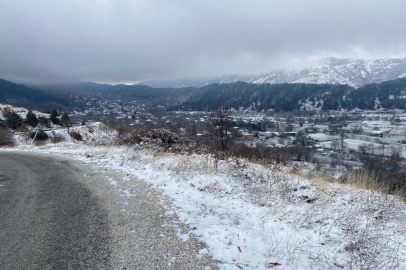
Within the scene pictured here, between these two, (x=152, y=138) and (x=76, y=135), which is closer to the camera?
(x=152, y=138)

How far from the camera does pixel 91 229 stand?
389 centimetres

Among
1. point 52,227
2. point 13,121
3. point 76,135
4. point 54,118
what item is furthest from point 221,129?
point 54,118

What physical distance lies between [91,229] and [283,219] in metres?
3.90

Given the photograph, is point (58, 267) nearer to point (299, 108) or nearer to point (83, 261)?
point (83, 261)

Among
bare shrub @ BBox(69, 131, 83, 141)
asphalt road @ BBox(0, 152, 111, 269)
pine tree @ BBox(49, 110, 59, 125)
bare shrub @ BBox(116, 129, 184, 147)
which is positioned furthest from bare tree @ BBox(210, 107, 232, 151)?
pine tree @ BBox(49, 110, 59, 125)

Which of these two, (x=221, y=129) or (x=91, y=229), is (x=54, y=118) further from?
(x=91, y=229)

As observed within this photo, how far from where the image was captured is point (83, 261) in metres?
3.00

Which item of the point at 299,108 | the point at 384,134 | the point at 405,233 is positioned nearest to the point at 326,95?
the point at 299,108

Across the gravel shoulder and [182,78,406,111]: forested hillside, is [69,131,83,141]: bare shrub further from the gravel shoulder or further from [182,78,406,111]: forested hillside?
[182,78,406,111]: forested hillside

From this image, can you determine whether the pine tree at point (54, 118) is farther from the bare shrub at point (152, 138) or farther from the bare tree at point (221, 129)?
the bare tree at point (221, 129)

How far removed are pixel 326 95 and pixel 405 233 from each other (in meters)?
210

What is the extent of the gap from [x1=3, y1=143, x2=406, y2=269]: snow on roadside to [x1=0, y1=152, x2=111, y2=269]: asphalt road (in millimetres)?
1405

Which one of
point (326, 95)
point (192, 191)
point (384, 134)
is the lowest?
point (384, 134)

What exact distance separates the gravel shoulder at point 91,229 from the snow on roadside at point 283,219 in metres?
0.38
